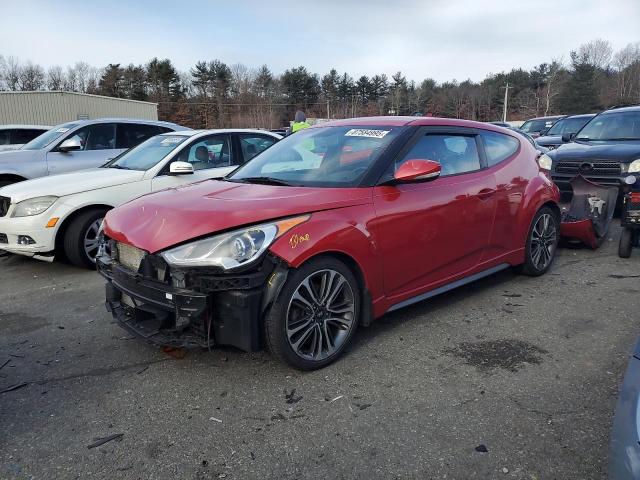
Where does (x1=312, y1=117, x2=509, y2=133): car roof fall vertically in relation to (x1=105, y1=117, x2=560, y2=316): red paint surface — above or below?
above

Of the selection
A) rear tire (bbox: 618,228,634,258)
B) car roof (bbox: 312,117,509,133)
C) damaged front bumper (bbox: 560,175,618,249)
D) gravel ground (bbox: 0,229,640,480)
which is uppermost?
car roof (bbox: 312,117,509,133)

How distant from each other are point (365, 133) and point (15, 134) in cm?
1074

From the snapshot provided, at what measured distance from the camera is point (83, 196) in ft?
18.1

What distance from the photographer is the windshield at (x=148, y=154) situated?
20.7 feet

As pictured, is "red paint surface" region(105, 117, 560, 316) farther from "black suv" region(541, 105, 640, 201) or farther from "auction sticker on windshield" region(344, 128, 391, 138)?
"black suv" region(541, 105, 640, 201)

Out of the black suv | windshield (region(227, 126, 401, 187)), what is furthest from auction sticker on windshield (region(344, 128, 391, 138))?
the black suv

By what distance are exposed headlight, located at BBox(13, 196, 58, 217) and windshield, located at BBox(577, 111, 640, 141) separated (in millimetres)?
8135

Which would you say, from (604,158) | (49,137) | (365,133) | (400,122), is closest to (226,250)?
(365,133)

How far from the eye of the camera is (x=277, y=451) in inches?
95.3

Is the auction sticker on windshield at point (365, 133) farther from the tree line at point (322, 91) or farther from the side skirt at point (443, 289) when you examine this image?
the tree line at point (322, 91)

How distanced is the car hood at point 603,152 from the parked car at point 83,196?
499 centimetres

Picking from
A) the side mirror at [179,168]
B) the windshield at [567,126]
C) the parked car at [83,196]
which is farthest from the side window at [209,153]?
the windshield at [567,126]

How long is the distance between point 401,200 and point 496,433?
1662 mm

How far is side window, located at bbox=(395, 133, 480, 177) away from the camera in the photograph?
12.6 ft
